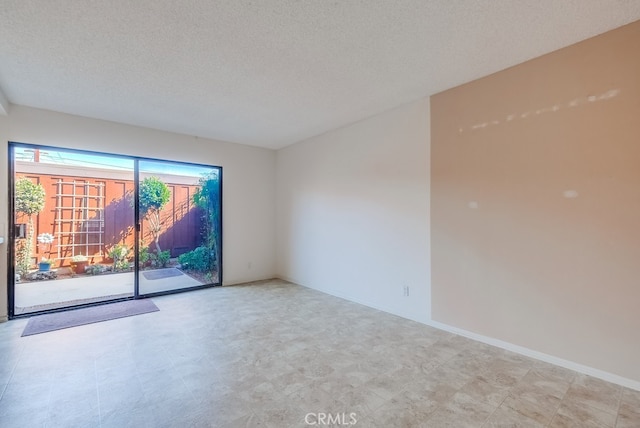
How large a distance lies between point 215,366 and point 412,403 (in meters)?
1.54

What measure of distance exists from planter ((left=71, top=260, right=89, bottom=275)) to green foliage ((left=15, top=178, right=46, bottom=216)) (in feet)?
2.86

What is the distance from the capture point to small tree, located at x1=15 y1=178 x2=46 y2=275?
3566mm

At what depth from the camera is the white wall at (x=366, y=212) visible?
335 cm

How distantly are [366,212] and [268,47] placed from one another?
7.75 feet

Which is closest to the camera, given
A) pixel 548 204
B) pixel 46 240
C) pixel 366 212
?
pixel 548 204

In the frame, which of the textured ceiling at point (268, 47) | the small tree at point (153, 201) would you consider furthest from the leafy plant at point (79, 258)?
the textured ceiling at point (268, 47)

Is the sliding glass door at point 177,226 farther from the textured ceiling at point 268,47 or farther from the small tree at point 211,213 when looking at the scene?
the textured ceiling at point 268,47

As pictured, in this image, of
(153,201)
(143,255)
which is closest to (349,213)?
(153,201)

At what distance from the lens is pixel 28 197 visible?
3.63 metres

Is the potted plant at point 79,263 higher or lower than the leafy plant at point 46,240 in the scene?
lower

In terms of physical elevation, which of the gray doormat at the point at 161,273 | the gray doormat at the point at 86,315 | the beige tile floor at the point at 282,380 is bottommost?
the beige tile floor at the point at 282,380

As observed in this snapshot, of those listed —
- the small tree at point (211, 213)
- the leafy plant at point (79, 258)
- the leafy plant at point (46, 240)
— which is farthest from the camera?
the small tree at point (211, 213)

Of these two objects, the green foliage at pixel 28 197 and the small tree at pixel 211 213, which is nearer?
the green foliage at pixel 28 197

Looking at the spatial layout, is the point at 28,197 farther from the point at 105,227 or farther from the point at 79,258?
the point at 79,258
